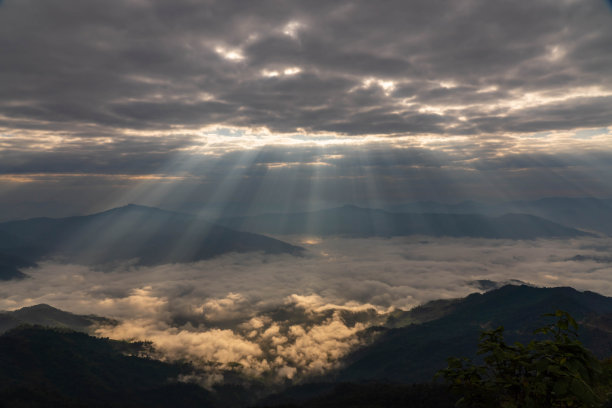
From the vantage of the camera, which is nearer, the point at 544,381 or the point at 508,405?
the point at 544,381

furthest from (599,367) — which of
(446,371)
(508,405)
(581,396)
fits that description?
(446,371)

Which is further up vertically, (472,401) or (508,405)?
(508,405)

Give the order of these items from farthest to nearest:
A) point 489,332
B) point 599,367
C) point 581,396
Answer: point 489,332 < point 599,367 < point 581,396

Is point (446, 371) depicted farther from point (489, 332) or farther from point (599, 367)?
point (599, 367)

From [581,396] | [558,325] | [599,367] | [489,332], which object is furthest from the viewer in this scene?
[489,332]

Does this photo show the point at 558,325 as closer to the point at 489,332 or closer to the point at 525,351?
the point at 525,351

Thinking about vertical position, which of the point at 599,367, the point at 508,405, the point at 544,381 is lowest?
the point at 508,405
